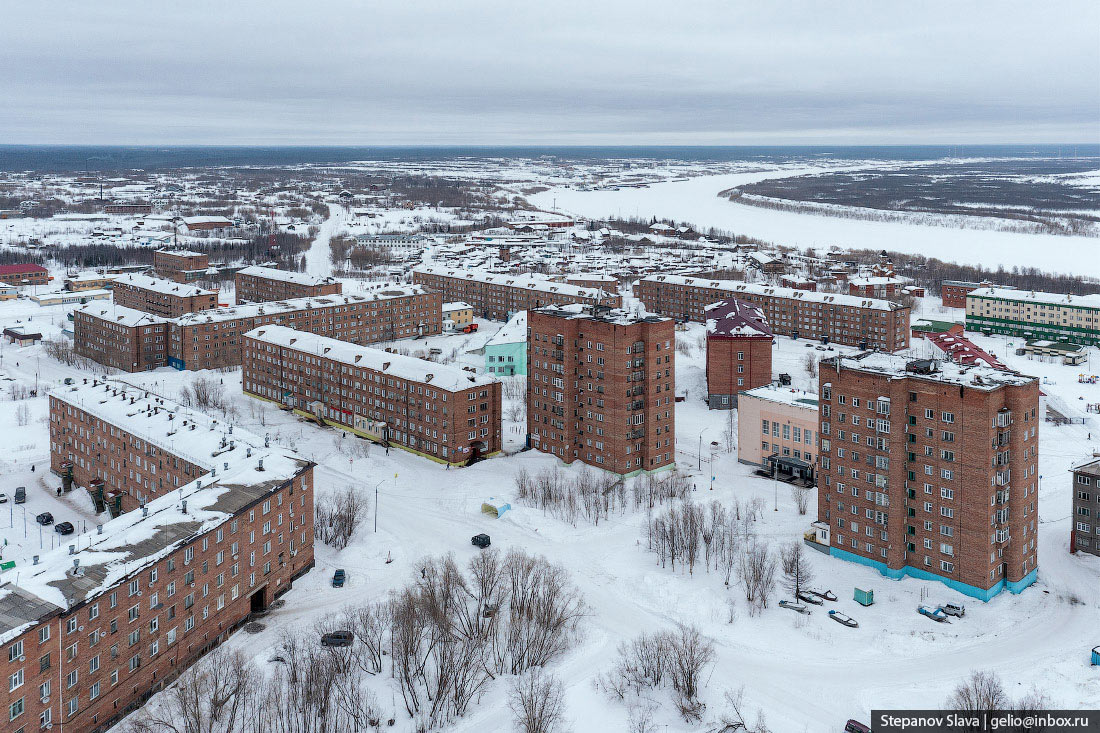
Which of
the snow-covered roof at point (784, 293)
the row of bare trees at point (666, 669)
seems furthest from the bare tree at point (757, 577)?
the snow-covered roof at point (784, 293)

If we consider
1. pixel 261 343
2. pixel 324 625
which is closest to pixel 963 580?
pixel 324 625

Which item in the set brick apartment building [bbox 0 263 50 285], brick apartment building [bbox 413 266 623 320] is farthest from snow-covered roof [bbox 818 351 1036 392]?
brick apartment building [bbox 0 263 50 285]

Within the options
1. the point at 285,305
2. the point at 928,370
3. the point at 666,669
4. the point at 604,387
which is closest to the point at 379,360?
the point at 604,387

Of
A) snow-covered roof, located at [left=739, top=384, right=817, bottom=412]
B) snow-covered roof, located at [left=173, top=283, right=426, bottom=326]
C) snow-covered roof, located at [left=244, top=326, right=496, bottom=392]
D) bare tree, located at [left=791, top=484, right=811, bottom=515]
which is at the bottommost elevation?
bare tree, located at [left=791, top=484, right=811, bottom=515]

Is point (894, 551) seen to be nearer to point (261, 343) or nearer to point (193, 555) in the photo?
point (193, 555)

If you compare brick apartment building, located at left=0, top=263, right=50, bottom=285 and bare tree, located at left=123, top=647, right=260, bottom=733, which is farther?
brick apartment building, located at left=0, top=263, right=50, bottom=285

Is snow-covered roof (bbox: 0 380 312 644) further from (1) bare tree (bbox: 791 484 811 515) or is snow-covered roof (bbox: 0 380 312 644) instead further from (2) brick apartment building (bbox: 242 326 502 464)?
(1) bare tree (bbox: 791 484 811 515)

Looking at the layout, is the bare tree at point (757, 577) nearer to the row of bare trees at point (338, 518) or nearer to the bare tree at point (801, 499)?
the bare tree at point (801, 499)

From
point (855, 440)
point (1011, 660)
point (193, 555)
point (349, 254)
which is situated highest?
point (349, 254)
